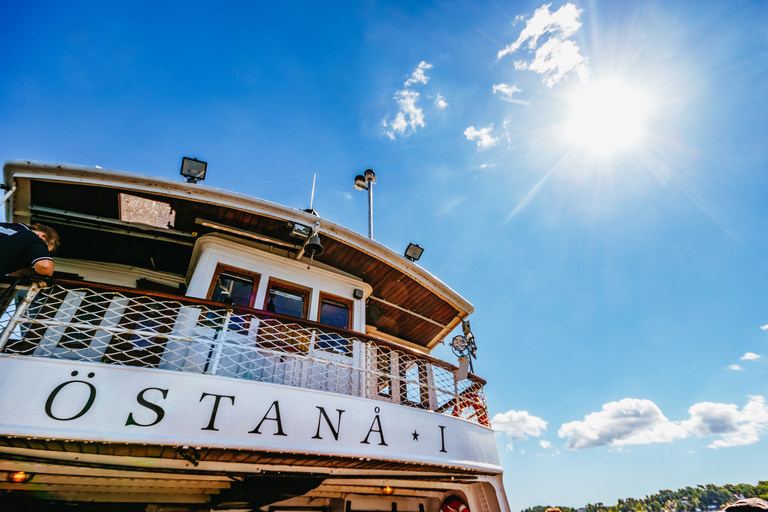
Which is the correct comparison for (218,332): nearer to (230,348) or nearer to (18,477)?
(230,348)

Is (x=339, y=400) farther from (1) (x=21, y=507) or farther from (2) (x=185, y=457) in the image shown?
(1) (x=21, y=507)

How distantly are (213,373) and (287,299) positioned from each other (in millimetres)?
2793

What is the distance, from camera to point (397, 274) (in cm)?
754

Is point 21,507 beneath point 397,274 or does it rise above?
beneath

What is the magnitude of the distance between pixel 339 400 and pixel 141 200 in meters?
4.44

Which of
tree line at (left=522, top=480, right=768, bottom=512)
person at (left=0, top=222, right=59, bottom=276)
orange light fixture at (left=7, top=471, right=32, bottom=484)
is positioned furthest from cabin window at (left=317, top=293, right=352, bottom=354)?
→ tree line at (left=522, top=480, right=768, bottom=512)

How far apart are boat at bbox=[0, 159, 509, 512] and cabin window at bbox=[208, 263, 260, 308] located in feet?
0.12

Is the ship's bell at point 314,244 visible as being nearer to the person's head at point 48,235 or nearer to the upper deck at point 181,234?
the upper deck at point 181,234

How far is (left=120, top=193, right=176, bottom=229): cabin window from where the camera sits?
5613 millimetres

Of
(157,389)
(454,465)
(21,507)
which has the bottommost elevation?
(21,507)

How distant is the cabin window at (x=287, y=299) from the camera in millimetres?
6750

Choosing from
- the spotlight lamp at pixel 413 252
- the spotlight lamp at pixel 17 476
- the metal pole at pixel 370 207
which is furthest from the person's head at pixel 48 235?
the spotlight lamp at pixel 413 252

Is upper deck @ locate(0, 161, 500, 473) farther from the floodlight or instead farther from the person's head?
the floodlight

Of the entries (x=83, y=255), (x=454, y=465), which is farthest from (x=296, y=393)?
(x=83, y=255)
